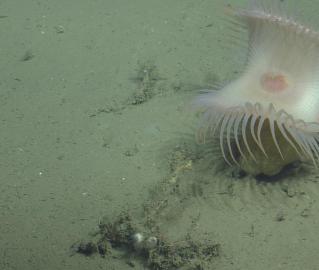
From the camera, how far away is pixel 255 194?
354 centimetres

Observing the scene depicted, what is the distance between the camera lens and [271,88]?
3.62 metres

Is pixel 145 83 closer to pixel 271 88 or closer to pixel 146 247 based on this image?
pixel 271 88

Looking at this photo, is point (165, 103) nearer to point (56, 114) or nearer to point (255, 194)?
point (56, 114)

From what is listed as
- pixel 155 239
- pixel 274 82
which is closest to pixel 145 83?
pixel 274 82

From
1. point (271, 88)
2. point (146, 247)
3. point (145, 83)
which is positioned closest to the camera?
point (146, 247)

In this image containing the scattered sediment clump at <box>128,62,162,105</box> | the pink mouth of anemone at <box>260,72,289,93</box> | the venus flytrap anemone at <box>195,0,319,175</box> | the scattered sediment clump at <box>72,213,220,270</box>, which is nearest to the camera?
the scattered sediment clump at <box>72,213,220,270</box>

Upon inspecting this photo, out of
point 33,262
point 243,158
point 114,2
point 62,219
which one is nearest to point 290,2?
point 114,2

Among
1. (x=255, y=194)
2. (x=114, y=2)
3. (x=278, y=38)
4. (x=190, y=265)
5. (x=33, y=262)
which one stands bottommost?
(x=33, y=262)

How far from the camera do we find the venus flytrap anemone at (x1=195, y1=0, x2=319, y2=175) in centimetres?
344

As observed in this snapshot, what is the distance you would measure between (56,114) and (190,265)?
7.38 feet

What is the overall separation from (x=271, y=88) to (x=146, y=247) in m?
1.59

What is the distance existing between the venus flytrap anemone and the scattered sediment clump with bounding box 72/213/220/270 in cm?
76

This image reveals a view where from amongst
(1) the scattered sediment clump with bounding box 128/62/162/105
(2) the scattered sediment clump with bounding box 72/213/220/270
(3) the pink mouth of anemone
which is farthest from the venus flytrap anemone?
(1) the scattered sediment clump with bounding box 128/62/162/105

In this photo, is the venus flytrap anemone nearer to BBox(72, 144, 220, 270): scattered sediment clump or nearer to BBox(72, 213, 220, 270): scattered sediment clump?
BBox(72, 144, 220, 270): scattered sediment clump
